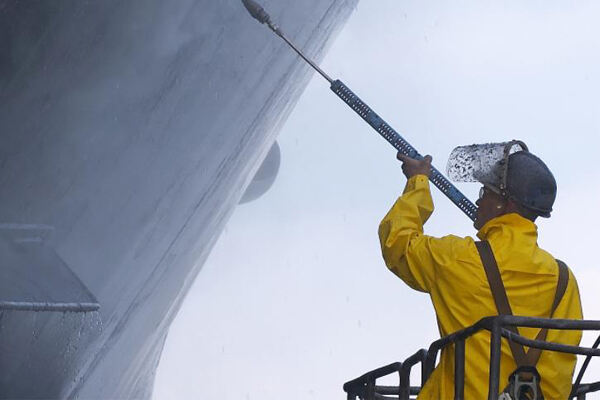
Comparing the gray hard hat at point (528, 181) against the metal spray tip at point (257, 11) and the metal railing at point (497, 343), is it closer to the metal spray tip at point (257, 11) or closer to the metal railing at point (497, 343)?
the metal railing at point (497, 343)

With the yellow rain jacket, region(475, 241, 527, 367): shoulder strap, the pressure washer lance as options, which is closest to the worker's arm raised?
the yellow rain jacket

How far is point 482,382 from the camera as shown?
3.95 metres

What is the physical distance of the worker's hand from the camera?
4.35 metres

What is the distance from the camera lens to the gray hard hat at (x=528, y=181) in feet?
13.5

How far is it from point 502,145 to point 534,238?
0.34 m

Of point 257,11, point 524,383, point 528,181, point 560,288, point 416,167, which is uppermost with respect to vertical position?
point 257,11

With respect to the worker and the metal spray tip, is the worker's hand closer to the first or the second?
the worker

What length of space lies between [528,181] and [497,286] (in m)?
0.42

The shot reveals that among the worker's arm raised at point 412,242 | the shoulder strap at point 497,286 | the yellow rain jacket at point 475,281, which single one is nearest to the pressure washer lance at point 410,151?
the worker's arm raised at point 412,242

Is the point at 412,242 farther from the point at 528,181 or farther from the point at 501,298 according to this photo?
the point at 528,181

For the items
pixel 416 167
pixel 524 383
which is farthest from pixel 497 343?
pixel 416 167

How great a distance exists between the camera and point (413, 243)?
400 cm

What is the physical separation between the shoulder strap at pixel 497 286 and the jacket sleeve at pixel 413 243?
0.11 meters

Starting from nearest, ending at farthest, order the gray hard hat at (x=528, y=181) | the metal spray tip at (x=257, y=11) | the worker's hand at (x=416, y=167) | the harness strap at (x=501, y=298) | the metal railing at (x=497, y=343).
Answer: the metal railing at (x=497, y=343) → the harness strap at (x=501, y=298) → the gray hard hat at (x=528, y=181) → the worker's hand at (x=416, y=167) → the metal spray tip at (x=257, y=11)
